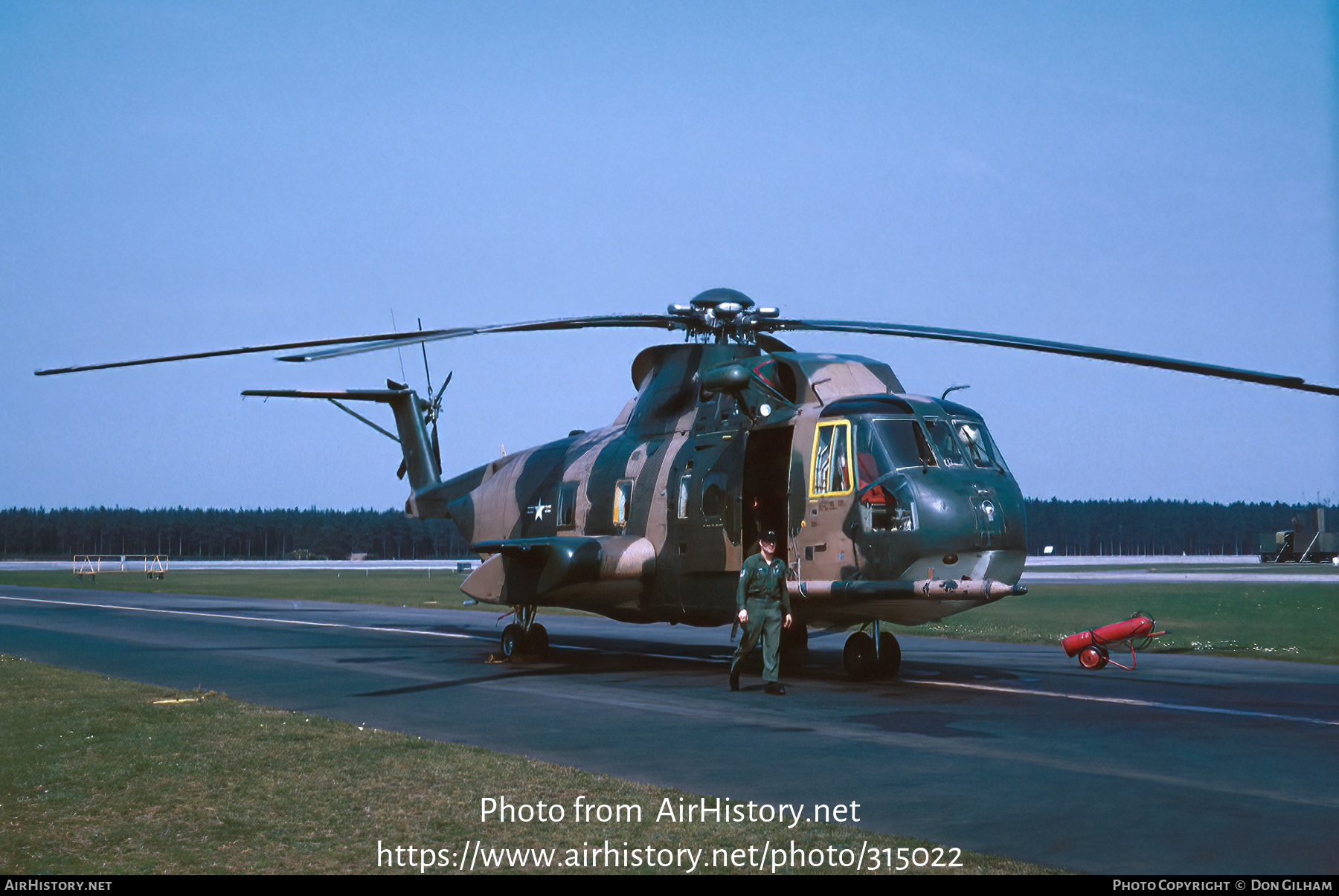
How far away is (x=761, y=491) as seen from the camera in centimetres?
1702

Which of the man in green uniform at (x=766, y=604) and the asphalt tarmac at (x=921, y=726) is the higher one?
the man in green uniform at (x=766, y=604)

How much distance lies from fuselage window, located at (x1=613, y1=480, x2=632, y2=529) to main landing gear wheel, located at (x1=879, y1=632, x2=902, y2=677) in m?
4.55

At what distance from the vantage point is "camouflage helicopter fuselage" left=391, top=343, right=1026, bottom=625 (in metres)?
14.5

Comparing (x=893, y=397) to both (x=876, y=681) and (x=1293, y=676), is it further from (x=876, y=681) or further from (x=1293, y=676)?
(x=1293, y=676)

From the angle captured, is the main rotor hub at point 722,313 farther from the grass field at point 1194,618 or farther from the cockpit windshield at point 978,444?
the grass field at point 1194,618

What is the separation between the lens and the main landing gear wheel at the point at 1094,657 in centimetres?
1739

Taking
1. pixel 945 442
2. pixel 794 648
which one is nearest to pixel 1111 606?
pixel 794 648

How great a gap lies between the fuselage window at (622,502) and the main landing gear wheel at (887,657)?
4.55 metres

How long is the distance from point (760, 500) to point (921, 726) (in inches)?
225

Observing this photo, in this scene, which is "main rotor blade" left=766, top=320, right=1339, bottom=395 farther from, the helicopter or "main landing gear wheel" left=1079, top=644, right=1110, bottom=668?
"main landing gear wheel" left=1079, top=644, right=1110, bottom=668

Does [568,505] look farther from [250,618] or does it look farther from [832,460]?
[250,618]

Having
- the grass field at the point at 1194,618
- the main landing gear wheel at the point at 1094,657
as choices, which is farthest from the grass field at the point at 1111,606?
the main landing gear wheel at the point at 1094,657

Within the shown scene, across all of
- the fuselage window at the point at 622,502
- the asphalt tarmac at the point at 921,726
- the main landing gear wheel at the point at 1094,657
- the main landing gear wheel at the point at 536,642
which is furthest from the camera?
the main landing gear wheel at the point at 536,642
